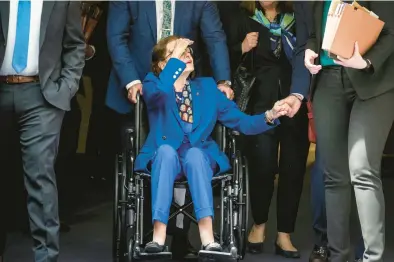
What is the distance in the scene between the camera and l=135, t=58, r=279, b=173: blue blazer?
4.38 meters

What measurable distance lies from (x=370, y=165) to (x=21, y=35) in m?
1.64

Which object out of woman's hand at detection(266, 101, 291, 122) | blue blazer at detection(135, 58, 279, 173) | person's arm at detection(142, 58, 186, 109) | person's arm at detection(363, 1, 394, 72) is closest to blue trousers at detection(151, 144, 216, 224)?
blue blazer at detection(135, 58, 279, 173)

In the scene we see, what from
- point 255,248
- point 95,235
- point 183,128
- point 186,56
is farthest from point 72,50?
point 255,248

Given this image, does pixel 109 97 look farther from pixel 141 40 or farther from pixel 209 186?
pixel 209 186

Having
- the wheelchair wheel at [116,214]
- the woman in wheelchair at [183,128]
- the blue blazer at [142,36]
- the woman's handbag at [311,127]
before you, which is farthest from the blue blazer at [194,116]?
the woman's handbag at [311,127]

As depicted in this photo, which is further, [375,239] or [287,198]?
[287,198]

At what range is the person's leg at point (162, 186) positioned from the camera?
13.8ft

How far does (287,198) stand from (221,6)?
1174 mm

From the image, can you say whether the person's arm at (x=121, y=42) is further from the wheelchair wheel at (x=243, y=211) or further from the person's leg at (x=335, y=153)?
the person's leg at (x=335, y=153)

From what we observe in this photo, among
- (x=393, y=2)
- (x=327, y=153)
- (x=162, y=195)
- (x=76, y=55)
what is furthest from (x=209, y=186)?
(x=393, y=2)

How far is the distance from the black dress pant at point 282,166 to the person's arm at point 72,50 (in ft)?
3.68

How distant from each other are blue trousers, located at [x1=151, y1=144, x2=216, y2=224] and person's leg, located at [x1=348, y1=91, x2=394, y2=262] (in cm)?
69

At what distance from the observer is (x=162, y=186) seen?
13.8ft

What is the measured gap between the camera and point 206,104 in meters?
4.55
